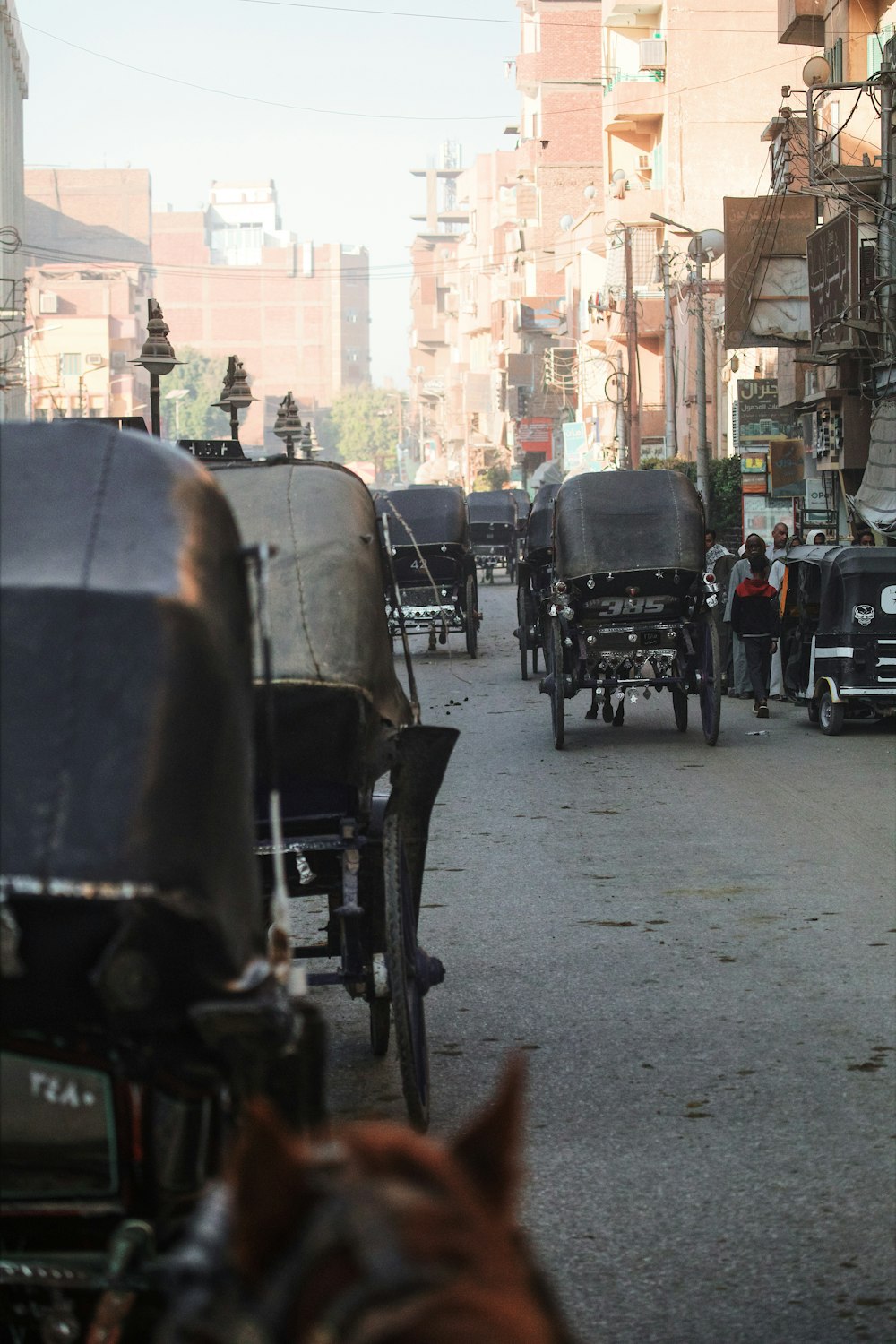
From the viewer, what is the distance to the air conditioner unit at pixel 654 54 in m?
62.7

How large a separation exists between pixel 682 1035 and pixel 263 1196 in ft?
17.7

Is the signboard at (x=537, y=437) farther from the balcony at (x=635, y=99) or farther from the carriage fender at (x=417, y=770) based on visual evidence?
the carriage fender at (x=417, y=770)

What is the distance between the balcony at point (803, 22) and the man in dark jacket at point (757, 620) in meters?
21.5

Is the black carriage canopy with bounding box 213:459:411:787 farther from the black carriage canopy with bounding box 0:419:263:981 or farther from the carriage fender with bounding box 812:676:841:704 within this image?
the carriage fender with bounding box 812:676:841:704

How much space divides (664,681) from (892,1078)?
34.2ft

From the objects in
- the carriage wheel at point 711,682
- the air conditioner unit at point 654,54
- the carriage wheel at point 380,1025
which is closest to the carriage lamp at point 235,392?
the carriage wheel at point 711,682

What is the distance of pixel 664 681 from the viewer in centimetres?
1639

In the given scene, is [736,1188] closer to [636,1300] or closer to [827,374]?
[636,1300]

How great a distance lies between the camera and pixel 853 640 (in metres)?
17.0

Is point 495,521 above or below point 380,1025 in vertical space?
above

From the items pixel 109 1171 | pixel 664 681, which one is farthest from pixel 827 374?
pixel 109 1171

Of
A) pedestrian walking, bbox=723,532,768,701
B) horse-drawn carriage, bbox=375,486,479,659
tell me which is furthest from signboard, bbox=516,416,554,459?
pedestrian walking, bbox=723,532,768,701

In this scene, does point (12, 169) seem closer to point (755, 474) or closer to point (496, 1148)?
point (755, 474)

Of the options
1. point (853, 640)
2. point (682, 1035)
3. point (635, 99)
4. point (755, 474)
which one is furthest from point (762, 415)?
point (682, 1035)
